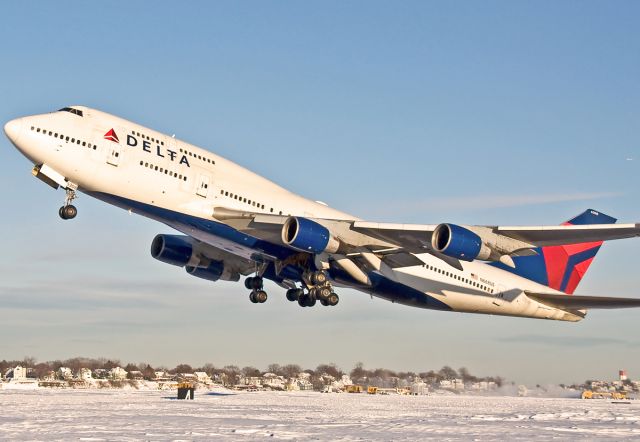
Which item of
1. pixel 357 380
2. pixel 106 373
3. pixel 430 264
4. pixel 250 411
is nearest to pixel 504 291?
pixel 430 264

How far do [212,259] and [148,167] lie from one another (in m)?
10.0

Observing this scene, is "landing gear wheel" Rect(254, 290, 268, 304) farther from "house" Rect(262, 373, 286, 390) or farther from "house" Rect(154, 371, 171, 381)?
"house" Rect(154, 371, 171, 381)

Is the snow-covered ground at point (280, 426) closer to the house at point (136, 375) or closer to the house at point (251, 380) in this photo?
the house at point (136, 375)

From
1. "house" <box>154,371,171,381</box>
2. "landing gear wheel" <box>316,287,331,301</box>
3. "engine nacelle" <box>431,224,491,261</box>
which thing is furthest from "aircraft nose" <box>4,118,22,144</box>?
"house" <box>154,371,171,381</box>

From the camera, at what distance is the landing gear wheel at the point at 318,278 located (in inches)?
1519

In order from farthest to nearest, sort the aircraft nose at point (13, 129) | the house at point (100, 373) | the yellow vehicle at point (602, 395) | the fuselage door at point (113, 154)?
the house at point (100, 373)
the yellow vehicle at point (602, 395)
the fuselage door at point (113, 154)
the aircraft nose at point (13, 129)

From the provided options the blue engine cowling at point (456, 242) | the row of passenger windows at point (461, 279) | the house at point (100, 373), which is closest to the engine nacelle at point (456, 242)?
the blue engine cowling at point (456, 242)

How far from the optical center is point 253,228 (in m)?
36.2

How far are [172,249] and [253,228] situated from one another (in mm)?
7844

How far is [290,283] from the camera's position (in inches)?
1661

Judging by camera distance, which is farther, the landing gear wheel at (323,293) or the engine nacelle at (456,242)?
the landing gear wheel at (323,293)

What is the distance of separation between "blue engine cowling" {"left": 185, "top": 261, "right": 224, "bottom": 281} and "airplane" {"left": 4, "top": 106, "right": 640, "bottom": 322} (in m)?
0.06

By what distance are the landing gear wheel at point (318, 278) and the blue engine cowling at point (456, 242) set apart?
246 inches

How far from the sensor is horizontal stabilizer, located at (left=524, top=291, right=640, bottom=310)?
42.8 meters
